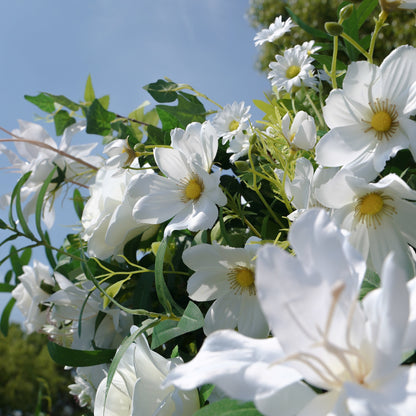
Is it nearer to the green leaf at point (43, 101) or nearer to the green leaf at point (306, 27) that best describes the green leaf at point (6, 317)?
the green leaf at point (43, 101)

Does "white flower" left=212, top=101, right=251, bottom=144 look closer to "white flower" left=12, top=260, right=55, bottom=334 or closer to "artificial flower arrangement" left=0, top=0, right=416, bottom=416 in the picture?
"artificial flower arrangement" left=0, top=0, right=416, bottom=416

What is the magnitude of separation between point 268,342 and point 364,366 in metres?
0.04

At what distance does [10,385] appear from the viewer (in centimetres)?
566

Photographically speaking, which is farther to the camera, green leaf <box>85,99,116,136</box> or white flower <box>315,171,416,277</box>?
green leaf <box>85,99,116,136</box>

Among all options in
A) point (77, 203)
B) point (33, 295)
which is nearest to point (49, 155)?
point (77, 203)

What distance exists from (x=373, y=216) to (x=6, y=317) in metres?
0.52

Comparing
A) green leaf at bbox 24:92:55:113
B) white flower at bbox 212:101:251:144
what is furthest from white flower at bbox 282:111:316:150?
green leaf at bbox 24:92:55:113

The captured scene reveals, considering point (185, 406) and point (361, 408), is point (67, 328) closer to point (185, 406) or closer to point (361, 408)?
point (185, 406)

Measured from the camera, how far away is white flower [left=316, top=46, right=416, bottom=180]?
1.03 feet

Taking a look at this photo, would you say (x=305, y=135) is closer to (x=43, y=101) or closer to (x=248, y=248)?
(x=248, y=248)

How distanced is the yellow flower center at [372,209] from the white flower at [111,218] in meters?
0.20

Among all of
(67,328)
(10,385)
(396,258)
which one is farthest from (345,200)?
(10,385)

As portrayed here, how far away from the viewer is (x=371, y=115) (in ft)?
1.11

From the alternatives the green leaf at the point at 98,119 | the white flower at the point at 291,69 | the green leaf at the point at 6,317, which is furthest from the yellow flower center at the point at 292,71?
the green leaf at the point at 6,317
